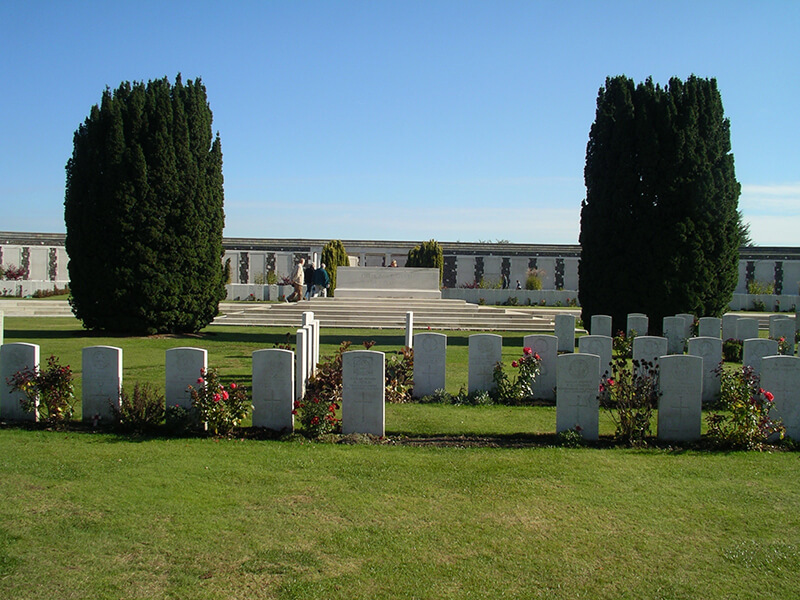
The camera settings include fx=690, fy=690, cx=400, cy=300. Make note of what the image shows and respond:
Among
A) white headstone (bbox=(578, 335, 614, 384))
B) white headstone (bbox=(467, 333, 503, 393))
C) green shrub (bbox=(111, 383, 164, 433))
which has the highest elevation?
white headstone (bbox=(578, 335, 614, 384))

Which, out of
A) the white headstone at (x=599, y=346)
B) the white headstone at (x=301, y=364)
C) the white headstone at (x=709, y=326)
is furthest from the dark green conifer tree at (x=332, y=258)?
the white headstone at (x=599, y=346)

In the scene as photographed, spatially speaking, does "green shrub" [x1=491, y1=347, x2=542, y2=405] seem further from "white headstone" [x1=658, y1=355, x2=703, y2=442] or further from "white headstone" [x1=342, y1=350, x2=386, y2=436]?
"white headstone" [x1=342, y1=350, x2=386, y2=436]

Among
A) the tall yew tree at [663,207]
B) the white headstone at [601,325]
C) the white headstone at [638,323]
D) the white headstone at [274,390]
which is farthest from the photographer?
the tall yew tree at [663,207]

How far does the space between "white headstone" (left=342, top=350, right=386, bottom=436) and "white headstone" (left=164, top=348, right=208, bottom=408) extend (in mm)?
1538

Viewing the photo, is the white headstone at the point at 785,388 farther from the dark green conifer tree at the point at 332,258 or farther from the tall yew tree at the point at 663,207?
the dark green conifer tree at the point at 332,258

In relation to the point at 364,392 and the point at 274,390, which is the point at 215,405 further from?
the point at 364,392

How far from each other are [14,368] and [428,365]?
5.00m

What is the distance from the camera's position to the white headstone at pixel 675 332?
14.1m

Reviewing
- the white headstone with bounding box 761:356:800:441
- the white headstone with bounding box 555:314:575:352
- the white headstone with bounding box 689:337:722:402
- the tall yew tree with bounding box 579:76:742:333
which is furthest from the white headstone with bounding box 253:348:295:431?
the tall yew tree with bounding box 579:76:742:333

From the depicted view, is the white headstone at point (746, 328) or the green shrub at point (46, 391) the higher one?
the white headstone at point (746, 328)

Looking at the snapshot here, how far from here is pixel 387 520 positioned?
4.78 m

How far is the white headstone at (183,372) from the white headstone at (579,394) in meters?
3.78

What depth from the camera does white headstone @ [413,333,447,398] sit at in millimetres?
9391

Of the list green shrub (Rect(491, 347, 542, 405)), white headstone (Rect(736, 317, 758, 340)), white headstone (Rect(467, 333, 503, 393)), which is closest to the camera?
green shrub (Rect(491, 347, 542, 405))
